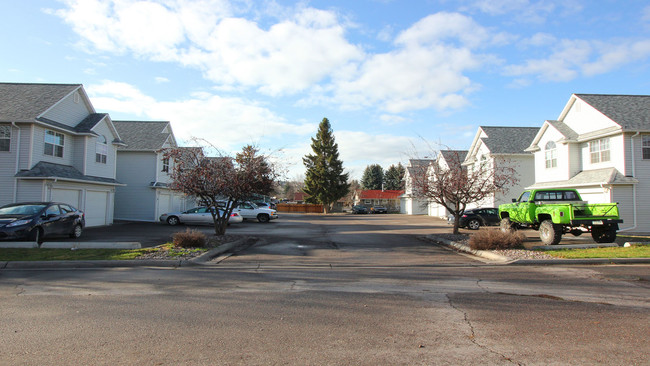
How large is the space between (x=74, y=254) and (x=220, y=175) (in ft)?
19.1

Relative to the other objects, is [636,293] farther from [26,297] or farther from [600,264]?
[26,297]

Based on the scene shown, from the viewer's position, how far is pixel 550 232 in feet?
46.7

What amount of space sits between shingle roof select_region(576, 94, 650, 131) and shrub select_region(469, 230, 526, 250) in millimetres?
11636

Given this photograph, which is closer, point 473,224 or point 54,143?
point 54,143

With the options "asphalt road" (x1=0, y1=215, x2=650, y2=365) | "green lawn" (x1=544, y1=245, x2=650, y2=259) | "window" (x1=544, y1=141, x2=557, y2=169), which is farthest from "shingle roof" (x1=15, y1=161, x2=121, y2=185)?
"window" (x1=544, y1=141, x2=557, y2=169)

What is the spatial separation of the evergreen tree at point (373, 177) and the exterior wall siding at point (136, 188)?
212 feet

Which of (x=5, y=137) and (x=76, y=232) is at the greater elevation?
(x=5, y=137)

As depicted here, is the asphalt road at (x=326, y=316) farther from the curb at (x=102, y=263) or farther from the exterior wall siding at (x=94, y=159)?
the exterior wall siding at (x=94, y=159)

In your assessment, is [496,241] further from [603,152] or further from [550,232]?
[603,152]

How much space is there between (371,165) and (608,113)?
2756 inches

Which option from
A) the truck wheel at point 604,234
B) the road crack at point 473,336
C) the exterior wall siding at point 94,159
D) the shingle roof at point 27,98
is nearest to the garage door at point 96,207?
the exterior wall siding at point 94,159

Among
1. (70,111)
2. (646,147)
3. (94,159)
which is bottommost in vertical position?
(94,159)

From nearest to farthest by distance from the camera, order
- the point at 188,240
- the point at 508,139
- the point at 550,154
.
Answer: the point at 188,240, the point at 550,154, the point at 508,139


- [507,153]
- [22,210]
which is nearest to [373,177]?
[507,153]
